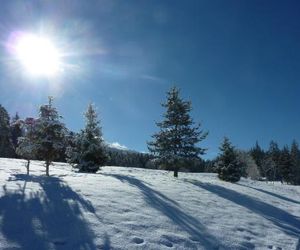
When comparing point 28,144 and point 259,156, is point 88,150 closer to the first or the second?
point 28,144

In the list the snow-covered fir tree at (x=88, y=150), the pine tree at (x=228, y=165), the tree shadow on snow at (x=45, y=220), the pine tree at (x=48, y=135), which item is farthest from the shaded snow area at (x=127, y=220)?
the pine tree at (x=228, y=165)

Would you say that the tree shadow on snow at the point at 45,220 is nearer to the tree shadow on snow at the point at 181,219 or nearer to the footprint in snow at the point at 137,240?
the footprint in snow at the point at 137,240

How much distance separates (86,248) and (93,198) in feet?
17.0

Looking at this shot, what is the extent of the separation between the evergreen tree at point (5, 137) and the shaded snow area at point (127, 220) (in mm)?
56738

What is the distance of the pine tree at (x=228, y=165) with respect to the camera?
42.6 metres

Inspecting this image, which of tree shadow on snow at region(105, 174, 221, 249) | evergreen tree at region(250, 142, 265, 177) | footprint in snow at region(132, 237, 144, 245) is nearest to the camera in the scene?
footprint in snow at region(132, 237, 144, 245)

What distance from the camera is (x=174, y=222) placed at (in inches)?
535

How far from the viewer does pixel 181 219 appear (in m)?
14.3

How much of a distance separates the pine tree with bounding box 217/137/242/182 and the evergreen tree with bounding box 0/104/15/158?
150 ft

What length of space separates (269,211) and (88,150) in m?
18.0

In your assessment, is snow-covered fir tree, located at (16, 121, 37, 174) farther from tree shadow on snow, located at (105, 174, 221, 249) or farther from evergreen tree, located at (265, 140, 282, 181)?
evergreen tree, located at (265, 140, 282, 181)

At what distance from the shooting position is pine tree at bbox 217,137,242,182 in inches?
1675

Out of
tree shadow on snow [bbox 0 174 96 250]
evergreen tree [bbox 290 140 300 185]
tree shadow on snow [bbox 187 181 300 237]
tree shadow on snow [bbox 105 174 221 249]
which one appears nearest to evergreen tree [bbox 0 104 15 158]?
tree shadow on snow [bbox 187 181 300 237]

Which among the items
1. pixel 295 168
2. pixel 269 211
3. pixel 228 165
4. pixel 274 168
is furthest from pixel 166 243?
pixel 274 168
